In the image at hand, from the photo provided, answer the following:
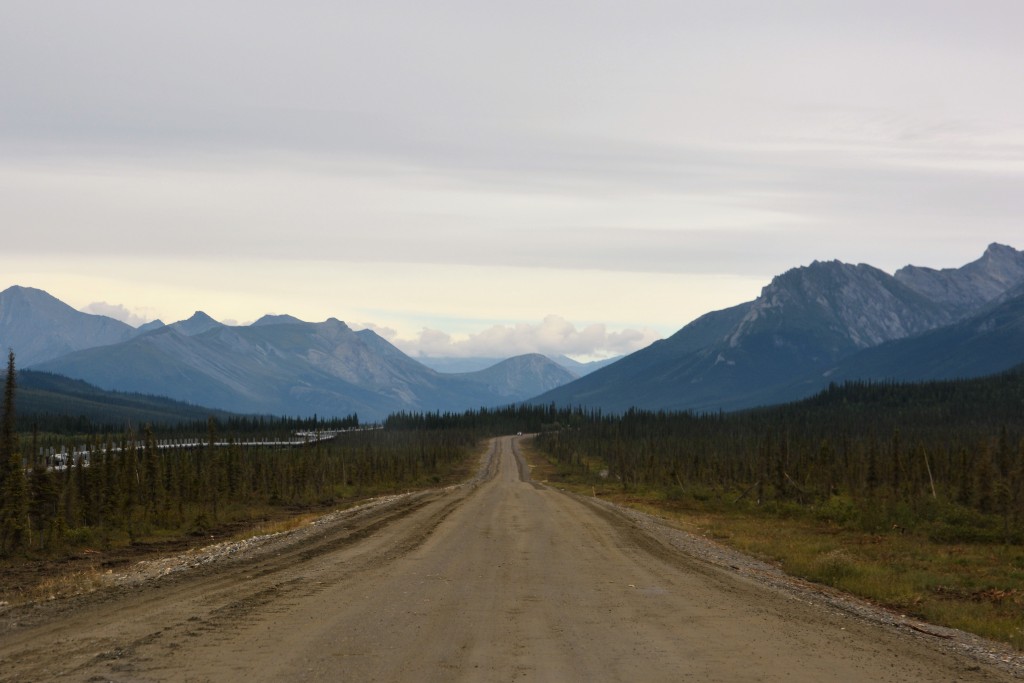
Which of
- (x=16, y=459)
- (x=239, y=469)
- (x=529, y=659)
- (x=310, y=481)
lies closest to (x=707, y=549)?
(x=529, y=659)

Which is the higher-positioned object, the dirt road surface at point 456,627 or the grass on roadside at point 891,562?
the dirt road surface at point 456,627

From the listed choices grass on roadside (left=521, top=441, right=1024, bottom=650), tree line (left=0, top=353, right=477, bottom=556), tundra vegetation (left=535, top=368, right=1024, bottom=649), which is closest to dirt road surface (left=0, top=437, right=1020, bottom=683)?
grass on roadside (left=521, top=441, right=1024, bottom=650)

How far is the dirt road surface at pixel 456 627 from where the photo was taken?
16406 millimetres

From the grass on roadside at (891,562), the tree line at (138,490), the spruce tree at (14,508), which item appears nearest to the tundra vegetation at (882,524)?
the grass on roadside at (891,562)

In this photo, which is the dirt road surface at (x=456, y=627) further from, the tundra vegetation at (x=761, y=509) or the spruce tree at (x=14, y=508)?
the spruce tree at (x=14, y=508)

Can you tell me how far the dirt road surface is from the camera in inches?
646

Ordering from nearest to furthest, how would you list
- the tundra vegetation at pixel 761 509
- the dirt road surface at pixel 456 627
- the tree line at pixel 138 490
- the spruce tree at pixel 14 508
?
the dirt road surface at pixel 456 627
the tundra vegetation at pixel 761 509
the spruce tree at pixel 14 508
the tree line at pixel 138 490

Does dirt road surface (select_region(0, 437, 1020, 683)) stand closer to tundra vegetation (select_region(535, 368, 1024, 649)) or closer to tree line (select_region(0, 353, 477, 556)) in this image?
tundra vegetation (select_region(535, 368, 1024, 649))

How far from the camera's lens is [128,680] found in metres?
15.2

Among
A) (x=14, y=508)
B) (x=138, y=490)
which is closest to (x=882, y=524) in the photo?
(x=14, y=508)

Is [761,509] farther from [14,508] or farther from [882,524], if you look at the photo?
[14,508]

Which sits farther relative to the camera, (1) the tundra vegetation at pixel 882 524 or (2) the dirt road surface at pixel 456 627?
(1) the tundra vegetation at pixel 882 524

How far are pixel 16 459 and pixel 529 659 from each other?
125ft

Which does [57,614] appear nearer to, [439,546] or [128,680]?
[128,680]
